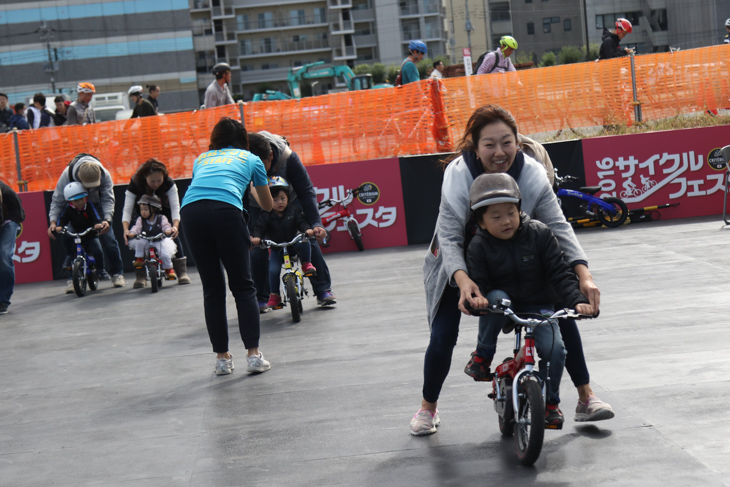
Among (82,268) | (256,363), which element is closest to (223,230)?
(256,363)

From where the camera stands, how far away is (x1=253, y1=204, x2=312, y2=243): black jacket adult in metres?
9.00

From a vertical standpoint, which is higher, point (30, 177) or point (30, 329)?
point (30, 177)

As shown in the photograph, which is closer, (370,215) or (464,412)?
(464,412)

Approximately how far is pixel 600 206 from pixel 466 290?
30.5 ft

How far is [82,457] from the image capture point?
5020 mm

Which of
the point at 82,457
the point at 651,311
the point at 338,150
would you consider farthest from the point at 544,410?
the point at 338,150

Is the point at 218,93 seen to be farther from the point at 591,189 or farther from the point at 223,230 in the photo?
the point at 223,230

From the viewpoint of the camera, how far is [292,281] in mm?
8594

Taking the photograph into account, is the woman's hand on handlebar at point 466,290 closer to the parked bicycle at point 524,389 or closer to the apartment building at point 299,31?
the parked bicycle at point 524,389

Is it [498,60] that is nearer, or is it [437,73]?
[498,60]

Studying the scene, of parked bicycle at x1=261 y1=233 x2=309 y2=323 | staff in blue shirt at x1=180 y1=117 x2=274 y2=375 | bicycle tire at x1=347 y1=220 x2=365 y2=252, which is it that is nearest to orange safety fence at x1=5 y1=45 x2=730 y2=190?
bicycle tire at x1=347 y1=220 x2=365 y2=252

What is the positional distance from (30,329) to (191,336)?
85.7 inches

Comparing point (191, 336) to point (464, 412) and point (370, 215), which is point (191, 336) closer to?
point (464, 412)

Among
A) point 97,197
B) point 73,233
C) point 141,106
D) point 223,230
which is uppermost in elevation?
point 141,106
